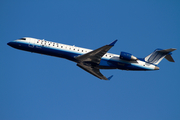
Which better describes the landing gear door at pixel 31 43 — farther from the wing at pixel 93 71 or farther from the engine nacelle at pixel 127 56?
the engine nacelle at pixel 127 56

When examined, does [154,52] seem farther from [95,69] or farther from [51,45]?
[51,45]

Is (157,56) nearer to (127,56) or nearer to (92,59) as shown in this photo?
(127,56)

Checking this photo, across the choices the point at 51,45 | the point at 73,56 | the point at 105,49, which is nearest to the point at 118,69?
the point at 105,49

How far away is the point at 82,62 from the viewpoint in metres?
29.6

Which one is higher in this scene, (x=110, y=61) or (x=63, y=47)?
(x=63, y=47)

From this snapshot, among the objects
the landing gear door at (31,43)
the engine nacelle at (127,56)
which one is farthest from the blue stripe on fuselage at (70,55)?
the engine nacelle at (127,56)

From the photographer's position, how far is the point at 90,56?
28.3 metres

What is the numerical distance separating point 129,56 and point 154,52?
15.6ft

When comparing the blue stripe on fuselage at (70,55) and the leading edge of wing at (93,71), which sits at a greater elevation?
the blue stripe on fuselage at (70,55)

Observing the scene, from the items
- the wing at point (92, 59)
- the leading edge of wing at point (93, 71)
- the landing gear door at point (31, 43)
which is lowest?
the leading edge of wing at point (93, 71)

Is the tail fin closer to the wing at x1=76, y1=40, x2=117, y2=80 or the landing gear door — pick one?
the wing at x1=76, y1=40, x2=117, y2=80

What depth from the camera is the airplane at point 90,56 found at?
28.9 m

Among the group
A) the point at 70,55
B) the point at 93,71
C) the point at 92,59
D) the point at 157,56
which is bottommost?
the point at 93,71

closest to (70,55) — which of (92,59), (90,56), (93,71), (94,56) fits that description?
(90,56)
